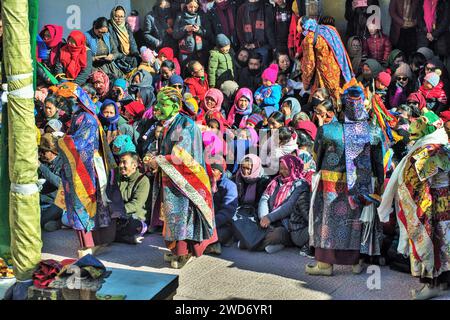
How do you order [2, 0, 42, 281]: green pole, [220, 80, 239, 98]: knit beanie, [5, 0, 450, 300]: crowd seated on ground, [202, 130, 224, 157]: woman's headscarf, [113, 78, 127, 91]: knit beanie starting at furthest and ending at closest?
[220, 80, 239, 98]: knit beanie
[113, 78, 127, 91]: knit beanie
[202, 130, 224, 157]: woman's headscarf
[5, 0, 450, 300]: crowd seated on ground
[2, 0, 42, 281]: green pole

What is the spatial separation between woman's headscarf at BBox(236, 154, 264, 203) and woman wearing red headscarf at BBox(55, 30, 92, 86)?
3521mm

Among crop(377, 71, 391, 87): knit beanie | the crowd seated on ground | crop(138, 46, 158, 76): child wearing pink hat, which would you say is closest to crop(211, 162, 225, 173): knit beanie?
the crowd seated on ground

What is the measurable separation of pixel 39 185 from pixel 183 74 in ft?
19.6

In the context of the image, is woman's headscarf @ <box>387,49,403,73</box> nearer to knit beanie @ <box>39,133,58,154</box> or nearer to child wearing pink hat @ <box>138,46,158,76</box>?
child wearing pink hat @ <box>138,46,158,76</box>

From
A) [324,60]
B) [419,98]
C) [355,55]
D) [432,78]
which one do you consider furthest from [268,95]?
[432,78]

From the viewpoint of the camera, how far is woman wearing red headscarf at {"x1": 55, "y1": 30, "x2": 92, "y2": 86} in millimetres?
11227

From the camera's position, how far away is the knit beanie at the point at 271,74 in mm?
10586

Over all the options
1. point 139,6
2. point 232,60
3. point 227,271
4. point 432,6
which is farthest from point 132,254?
point 139,6

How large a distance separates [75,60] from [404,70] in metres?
4.10

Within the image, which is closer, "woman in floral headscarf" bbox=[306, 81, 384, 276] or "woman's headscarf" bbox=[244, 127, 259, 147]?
"woman in floral headscarf" bbox=[306, 81, 384, 276]

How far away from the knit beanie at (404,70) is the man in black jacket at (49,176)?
394 centimetres

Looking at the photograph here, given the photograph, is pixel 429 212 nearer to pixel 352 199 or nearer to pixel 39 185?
pixel 352 199

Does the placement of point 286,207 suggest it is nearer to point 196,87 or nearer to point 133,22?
point 196,87

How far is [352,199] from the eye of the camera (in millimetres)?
7121
